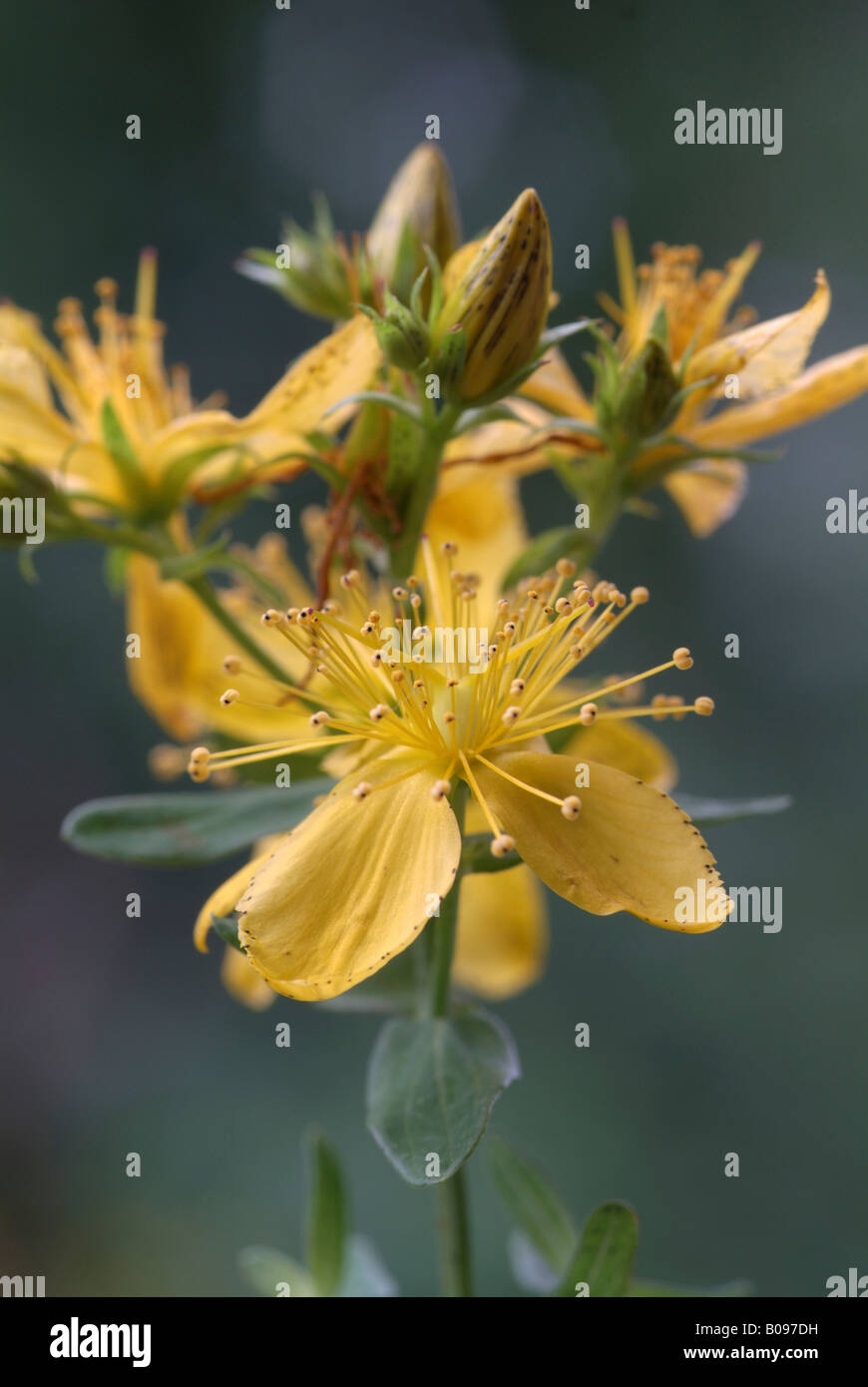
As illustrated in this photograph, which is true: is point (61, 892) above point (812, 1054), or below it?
above

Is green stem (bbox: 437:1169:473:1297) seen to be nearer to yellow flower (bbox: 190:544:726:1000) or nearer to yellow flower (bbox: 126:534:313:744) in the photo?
yellow flower (bbox: 190:544:726:1000)

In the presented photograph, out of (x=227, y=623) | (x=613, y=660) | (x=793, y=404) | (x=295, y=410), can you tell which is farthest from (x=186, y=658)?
(x=613, y=660)

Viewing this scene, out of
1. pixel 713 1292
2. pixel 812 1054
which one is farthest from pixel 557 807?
pixel 812 1054

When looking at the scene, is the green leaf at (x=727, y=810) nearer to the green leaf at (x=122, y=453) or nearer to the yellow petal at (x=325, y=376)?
the yellow petal at (x=325, y=376)

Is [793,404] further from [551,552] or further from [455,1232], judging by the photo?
[455,1232]

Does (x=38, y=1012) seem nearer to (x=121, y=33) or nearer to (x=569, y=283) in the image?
(x=569, y=283)

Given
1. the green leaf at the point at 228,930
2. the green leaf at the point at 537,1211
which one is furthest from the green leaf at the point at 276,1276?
the green leaf at the point at 228,930
